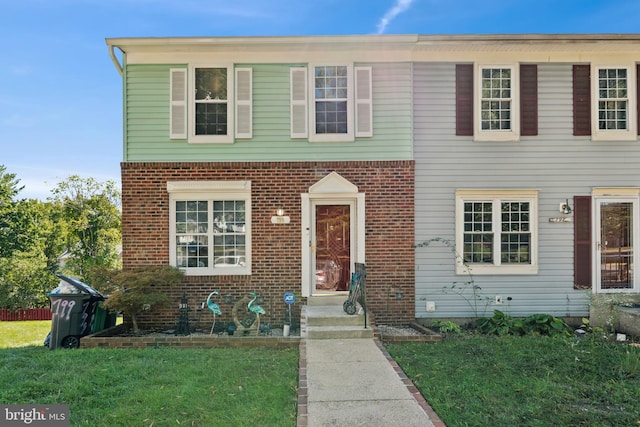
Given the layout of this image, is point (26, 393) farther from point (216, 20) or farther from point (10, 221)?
point (10, 221)

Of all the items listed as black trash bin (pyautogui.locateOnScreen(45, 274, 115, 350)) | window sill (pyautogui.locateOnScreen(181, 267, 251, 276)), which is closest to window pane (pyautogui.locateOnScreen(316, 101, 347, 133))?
window sill (pyautogui.locateOnScreen(181, 267, 251, 276))

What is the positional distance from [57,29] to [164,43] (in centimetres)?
638

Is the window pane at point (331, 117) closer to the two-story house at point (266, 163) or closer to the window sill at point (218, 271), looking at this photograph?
the two-story house at point (266, 163)

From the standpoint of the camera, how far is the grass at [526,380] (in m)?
3.91

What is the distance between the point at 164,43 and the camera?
8156mm

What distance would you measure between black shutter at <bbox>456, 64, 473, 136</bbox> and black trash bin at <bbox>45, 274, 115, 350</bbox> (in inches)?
313

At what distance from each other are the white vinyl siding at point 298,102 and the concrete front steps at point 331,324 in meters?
→ 3.59

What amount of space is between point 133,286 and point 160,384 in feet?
9.85

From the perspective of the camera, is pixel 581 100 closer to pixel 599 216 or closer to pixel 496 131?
pixel 496 131

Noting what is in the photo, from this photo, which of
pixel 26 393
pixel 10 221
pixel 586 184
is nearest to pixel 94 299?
pixel 26 393

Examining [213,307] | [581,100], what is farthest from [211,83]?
[581,100]

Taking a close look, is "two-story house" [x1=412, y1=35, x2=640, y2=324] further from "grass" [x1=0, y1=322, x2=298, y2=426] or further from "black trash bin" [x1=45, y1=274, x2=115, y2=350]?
"black trash bin" [x1=45, y1=274, x2=115, y2=350]

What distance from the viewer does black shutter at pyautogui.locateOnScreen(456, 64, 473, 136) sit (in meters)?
8.47

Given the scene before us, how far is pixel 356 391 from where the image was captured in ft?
14.5
